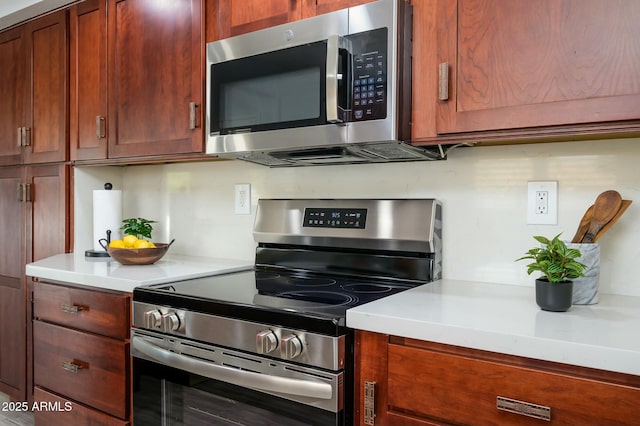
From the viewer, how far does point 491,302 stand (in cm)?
123

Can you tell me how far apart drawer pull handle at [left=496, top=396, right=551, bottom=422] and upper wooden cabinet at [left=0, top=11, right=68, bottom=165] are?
7.30ft

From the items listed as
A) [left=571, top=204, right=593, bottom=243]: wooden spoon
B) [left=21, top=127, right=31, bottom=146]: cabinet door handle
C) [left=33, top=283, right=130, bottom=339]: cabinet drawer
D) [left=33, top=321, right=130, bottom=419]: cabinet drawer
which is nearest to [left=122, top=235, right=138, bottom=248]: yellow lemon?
[left=33, top=283, right=130, bottom=339]: cabinet drawer

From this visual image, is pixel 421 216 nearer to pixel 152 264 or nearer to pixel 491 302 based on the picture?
pixel 491 302

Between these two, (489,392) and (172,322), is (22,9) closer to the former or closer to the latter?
(172,322)

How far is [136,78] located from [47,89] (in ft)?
→ 2.31

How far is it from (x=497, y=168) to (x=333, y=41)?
653 mm

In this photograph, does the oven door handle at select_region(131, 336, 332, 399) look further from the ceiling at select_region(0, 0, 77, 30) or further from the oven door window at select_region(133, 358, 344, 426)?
the ceiling at select_region(0, 0, 77, 30)

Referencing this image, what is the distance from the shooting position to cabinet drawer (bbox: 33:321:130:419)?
5.32ft

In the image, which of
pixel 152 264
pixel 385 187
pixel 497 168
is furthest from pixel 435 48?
pixel 152 264

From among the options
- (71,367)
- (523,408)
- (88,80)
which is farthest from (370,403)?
(88,80)

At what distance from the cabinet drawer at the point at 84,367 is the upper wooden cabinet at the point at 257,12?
117 cm

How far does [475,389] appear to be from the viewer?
0.98 m

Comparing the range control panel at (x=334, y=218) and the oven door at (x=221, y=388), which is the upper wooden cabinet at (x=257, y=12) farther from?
the oven door at (x=221, y=388)

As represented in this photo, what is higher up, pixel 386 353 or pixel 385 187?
pixel 385 187
